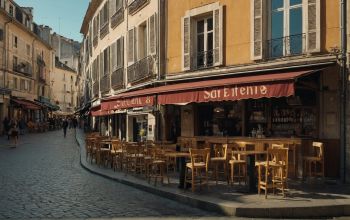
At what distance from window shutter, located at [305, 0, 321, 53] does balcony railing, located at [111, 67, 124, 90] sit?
12.8 meters

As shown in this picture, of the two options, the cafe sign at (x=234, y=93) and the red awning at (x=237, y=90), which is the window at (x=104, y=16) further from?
the cafe sign at (x=234, y=93)

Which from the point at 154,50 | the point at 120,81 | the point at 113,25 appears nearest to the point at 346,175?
the point at 154,50

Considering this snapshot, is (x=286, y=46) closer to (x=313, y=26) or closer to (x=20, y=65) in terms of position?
(x=313, y=26)

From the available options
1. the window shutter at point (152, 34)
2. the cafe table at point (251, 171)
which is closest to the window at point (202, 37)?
the window shutter at point (152, 34)

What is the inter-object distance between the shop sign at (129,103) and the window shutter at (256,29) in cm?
341

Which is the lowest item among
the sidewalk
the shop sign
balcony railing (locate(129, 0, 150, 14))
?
the sidewalk

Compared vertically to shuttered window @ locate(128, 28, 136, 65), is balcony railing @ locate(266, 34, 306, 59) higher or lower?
lower

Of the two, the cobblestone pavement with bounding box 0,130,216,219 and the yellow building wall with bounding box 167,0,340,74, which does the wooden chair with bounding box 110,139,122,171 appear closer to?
the cobblestone pavement with bounding box 0,130,216,219

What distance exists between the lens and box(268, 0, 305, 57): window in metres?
13.2

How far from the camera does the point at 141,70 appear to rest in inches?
806

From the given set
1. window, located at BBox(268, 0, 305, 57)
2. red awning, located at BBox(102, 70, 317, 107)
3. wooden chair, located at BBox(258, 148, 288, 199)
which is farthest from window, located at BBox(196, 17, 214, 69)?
wooden chair, located at BBox(258, 148, 288, 199)

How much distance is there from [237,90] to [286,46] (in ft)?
8.59

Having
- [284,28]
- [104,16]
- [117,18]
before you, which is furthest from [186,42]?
[104,16]

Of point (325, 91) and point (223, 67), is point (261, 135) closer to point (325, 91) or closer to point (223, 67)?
point (325, 91)
